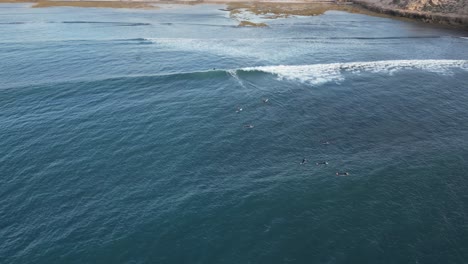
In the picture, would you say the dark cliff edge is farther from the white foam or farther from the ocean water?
the white foam

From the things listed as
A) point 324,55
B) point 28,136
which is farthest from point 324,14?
point 28,136

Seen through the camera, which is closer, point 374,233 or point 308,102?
point 374,233

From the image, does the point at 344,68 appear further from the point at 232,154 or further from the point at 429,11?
the point at 429,11

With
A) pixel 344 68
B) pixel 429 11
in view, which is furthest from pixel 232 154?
pixel 429 11

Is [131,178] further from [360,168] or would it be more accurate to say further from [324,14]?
[324,14]

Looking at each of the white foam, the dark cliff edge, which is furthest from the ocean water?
the dark cliff edge

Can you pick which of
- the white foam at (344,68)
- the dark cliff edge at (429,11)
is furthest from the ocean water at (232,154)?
the dark cliff edge at (429,11)
